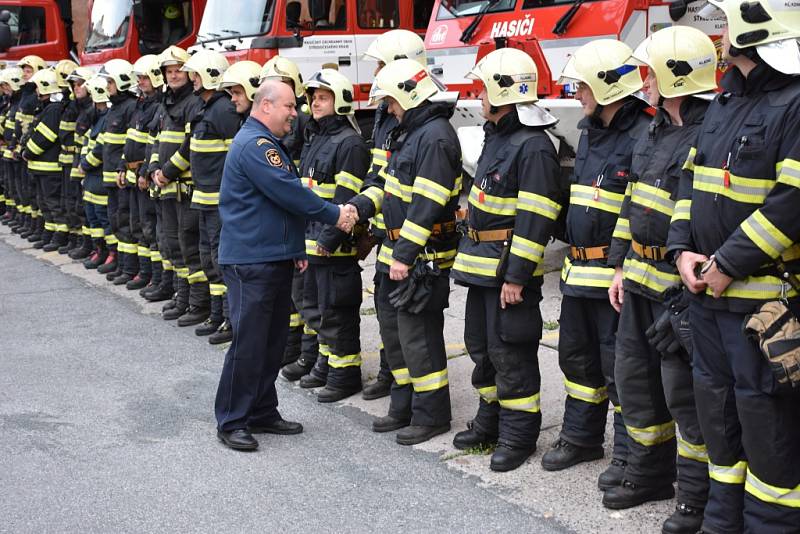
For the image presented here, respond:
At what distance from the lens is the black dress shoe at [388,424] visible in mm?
5883

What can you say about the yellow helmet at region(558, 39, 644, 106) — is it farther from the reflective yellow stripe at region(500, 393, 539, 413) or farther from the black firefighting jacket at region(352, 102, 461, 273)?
the reflective yellow stripe at region(500, 393, 539, 413)

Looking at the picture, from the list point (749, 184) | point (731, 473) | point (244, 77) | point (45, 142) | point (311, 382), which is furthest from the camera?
point (45, 142)

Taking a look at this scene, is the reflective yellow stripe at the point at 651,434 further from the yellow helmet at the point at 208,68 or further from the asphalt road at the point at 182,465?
the yellow helmet at the point at 208,68

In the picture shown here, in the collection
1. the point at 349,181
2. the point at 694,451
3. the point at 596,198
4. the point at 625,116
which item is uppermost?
the point at 625,116

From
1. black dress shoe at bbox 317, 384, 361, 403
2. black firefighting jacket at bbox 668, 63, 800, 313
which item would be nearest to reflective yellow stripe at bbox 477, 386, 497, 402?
black dress shoe at bbox 317, 384, 361, 403

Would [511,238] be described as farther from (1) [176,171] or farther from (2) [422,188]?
(1) [176,171]

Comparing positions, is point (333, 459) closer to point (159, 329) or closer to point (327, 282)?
point (327, 282)

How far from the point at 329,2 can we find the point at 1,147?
4.90 meters

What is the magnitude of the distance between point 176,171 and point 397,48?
→ 233cm

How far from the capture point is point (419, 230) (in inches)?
213

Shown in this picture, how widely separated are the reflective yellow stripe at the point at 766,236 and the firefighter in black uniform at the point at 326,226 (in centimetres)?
326

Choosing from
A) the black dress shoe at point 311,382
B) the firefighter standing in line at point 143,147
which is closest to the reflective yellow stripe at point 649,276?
the black dress shoe at point 311,382

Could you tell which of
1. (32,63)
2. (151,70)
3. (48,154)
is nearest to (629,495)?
(151,70)

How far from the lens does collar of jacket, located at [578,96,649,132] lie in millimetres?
4785
